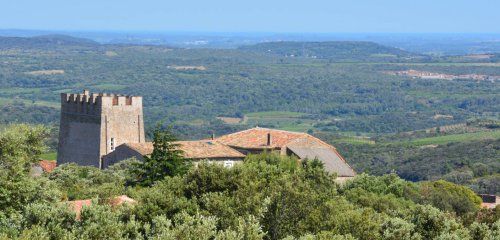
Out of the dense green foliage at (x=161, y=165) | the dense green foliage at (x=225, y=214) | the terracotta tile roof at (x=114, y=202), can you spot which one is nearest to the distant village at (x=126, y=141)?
the dense green foliage at (x=161, y=165)

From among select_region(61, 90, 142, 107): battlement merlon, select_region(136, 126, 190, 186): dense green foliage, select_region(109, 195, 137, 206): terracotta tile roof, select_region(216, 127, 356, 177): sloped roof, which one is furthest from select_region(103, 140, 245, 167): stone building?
select_region(109, 195, 137, 206): terracotta tile roof

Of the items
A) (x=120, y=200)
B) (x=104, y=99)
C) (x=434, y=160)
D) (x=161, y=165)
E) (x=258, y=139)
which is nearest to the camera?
(x=120, y=200)

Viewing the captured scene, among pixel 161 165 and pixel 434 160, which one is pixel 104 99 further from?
pixel 434 160

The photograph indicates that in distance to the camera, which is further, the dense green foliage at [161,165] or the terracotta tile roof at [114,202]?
the dense green foliage at [161,165]

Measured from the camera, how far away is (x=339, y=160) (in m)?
54.3

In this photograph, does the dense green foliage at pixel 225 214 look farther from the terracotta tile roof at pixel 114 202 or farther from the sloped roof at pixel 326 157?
the sloped roof at pixel 326 157

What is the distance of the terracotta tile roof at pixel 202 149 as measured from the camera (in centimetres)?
5080

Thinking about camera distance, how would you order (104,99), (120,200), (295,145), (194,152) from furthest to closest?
1. (104,99)
2. (295,145)
3. (194,152)
4. (120,200)

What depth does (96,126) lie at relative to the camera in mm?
54844

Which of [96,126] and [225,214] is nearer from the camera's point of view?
[225,214]

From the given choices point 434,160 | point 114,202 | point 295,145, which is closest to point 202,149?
point 295,145

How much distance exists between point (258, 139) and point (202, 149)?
3601 mm

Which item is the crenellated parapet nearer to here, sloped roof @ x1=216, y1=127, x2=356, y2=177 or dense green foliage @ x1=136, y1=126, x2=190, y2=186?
sloped roof @ x1=216, y1=127, x2=356, y2=177

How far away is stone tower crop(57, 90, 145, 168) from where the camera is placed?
54656 mm
